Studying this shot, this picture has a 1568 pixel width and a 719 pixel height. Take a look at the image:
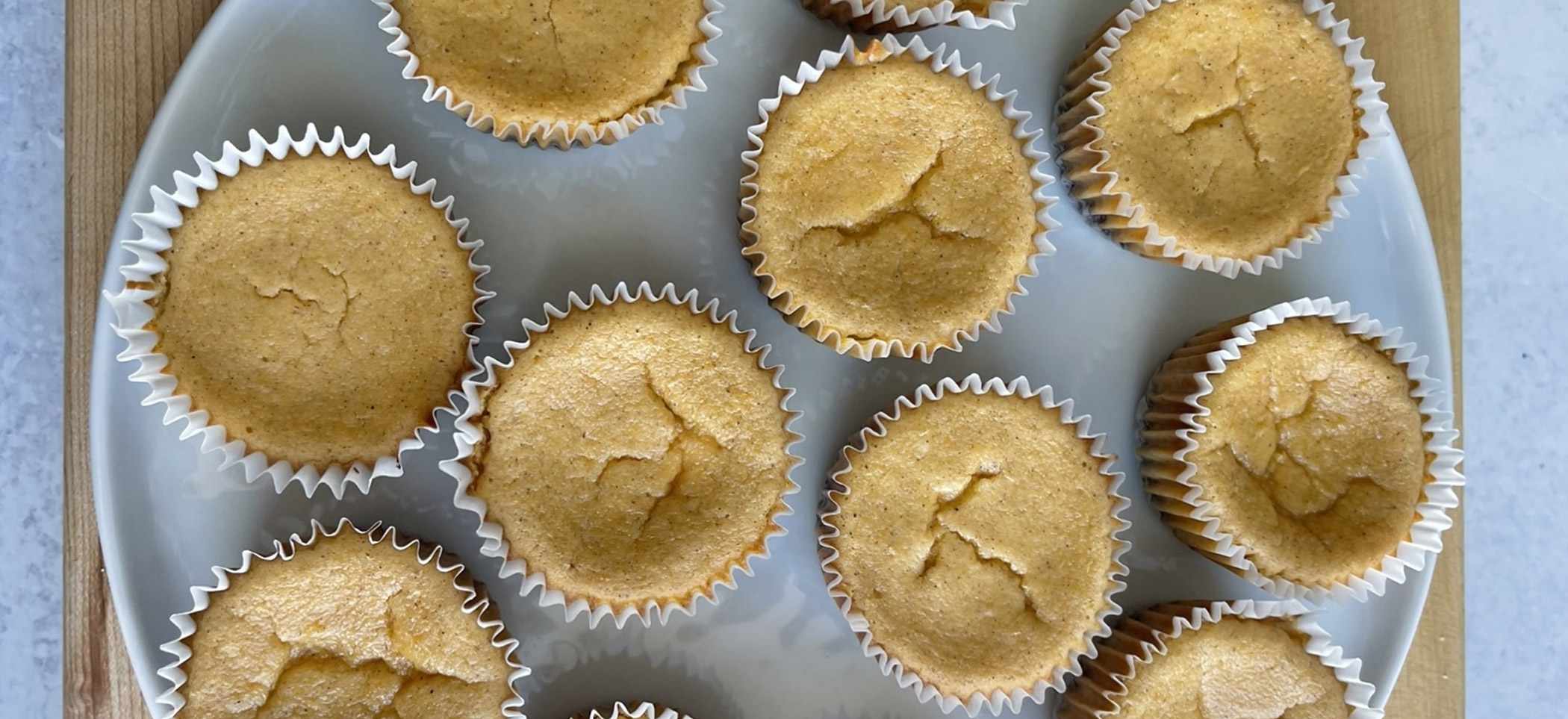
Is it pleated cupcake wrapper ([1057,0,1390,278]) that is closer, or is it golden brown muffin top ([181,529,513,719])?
golden brown muffin top ([181,529,513,719])

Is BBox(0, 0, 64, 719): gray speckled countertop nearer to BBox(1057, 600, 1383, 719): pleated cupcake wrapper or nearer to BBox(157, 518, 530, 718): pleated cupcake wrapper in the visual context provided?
BBox(157, 518, 530, 718): pleated cupcake wrapper

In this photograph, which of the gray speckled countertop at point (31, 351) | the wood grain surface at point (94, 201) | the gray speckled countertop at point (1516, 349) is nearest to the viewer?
the wood grain surface at point (94, 201)

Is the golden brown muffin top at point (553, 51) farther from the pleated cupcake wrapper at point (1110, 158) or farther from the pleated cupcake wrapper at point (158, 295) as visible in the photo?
the pleated cupcake wrapper at point (1110, 158)

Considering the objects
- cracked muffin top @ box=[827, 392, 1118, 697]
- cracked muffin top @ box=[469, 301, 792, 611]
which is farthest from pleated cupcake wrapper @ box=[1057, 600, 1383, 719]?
cracked muffin top @ box=[469, 301, 792, 611]

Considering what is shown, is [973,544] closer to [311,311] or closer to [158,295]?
[311,311]

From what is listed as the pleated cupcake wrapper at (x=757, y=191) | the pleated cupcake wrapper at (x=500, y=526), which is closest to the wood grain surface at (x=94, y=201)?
the pleated cupcake wrapper at (x=500, y=526)
